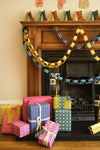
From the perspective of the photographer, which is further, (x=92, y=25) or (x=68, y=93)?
(x=68, y=93)

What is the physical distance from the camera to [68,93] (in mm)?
2760

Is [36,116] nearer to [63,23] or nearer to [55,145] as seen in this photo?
[55,145]

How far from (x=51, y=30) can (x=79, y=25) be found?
1.52ft

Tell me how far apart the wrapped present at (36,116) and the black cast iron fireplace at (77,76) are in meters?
0.55

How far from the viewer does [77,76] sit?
8.68ft

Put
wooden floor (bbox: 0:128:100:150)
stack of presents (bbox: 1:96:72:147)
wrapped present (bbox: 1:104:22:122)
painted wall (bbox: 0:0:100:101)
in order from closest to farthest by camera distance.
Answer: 1. wooden floor (bbox: 0:128:100:150)
2. stack of presents (bbox: 1:96:72:147)
3. wrapped present (bbox: 1:104:22:122)
4. painted wall (bbox: 0:0:100:101)

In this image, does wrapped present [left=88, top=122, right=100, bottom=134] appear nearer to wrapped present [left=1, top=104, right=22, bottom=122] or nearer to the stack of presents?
the stack of presents

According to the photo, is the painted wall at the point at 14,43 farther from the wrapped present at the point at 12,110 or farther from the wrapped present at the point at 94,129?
the wrapped present at the point at 94,129

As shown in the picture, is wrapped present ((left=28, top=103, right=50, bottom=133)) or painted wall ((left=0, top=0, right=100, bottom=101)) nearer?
wrapped present ((left=28, top=103, right=50, bottom=133))

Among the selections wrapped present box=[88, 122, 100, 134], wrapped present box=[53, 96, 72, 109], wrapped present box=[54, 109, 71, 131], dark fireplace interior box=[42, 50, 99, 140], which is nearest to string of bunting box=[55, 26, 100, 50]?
dark fireplace interior box=[42, 50, 99, 140]

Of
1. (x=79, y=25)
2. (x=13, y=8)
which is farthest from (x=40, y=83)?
(x=13, y=8)

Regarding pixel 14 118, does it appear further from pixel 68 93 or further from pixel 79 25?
pixel 79 25

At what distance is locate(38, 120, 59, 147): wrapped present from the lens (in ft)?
5.98

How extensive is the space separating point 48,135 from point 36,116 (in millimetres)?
306
